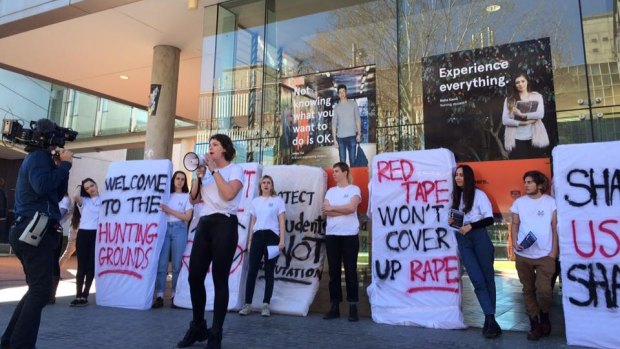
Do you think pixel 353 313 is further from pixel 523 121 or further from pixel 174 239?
pixel 523 121

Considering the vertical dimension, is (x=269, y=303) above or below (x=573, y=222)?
below

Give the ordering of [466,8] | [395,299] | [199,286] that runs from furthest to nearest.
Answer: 1. [466,8]
2. [395,299]
3. [199,286]

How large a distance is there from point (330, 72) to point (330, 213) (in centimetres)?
357

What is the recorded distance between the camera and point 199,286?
4051mm

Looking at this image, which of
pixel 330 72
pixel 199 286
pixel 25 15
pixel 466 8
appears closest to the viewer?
pixel 199 286

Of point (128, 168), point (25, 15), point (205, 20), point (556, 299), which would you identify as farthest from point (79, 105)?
point (556, 299)

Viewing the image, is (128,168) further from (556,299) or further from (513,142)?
(556,299)

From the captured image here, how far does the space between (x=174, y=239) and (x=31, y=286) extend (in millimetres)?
3008

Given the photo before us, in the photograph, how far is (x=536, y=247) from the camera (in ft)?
16.0

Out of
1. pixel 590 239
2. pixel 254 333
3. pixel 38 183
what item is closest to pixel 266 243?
pixel 254 333

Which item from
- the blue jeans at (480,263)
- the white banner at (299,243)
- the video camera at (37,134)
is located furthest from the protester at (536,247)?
the video camera at (37,134)

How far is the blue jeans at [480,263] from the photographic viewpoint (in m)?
4.95

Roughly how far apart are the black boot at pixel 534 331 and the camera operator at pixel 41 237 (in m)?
4.57

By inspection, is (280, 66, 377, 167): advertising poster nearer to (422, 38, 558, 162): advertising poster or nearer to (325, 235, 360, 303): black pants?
(422, 38, 558, 162): advertising poster
